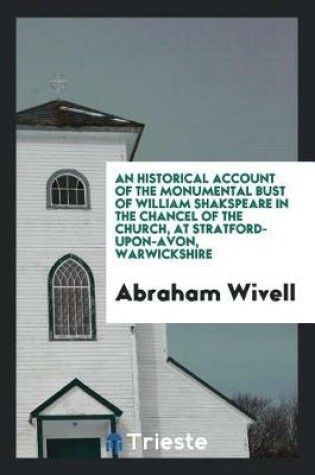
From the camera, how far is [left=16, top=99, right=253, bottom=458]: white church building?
29688 mm

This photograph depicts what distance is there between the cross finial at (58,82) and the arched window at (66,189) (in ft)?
5.23

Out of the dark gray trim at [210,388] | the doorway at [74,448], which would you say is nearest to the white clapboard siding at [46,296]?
the doorway at [74,448]

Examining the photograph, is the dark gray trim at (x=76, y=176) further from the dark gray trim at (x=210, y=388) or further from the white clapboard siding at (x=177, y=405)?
the dark gray trim at (x=210, y=388)

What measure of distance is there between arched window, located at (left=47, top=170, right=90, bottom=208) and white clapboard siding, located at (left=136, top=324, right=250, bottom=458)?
8.90 ft

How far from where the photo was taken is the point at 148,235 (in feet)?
95.4

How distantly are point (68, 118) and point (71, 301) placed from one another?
11.6ft

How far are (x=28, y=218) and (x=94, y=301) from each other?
201cm

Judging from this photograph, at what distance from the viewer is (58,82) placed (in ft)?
99.3

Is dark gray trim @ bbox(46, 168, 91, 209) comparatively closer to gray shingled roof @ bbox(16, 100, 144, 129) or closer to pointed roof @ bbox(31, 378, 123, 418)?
gray shingled roof @ bbox(16, 100, 144, 129)

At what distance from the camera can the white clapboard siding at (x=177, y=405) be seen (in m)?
30.3

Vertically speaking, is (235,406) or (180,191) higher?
(180,191)

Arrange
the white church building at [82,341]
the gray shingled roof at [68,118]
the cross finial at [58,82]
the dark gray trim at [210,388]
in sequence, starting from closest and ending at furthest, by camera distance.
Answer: the white church building at [82,341] → the cross finial at [58,82] → the gray shingled roof at [68,118] → the dark gray trim at [210,388]

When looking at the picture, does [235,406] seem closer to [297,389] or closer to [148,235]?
[297,389]

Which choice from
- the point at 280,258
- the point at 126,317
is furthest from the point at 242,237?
the point at 126,317
